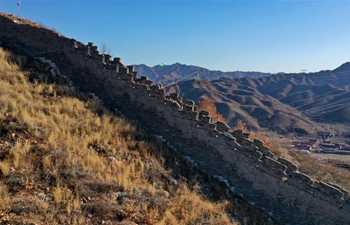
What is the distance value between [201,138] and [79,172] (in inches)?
161

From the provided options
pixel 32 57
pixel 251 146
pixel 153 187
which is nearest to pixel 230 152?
pixel 251 146

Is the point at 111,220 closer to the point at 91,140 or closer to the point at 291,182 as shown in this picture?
the point at 91,140

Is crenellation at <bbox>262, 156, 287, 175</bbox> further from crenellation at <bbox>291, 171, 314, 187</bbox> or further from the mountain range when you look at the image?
the mountain range

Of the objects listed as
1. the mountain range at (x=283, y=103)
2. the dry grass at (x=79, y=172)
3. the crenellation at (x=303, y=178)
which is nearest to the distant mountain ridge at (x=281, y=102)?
the mountain range at (x=283, y=103)

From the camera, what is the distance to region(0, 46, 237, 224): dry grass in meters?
5.23

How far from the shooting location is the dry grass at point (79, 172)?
523cm

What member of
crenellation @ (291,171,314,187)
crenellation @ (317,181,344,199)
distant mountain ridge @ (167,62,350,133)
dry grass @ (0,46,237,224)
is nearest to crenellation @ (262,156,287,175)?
crenellation @ (291,171,314,187)

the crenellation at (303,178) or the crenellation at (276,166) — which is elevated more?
the crenellation at (276,166)

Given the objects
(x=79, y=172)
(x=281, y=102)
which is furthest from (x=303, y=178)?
(x=281, y=102)

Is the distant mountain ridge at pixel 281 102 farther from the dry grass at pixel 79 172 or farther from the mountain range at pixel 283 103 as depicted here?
the dry grass at pixel 79 172

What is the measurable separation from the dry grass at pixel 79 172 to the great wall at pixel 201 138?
1120 mm

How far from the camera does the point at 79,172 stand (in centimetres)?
614

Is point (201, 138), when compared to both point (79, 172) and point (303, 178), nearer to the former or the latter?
point (303, 178)

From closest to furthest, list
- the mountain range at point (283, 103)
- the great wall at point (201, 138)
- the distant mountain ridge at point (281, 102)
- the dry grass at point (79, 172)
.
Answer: the dry grass at point (79, 172) < the great wall at point (201, 138) < the mountain range at point (283, 103) < the distant mountain ridge at point (281, 102)
